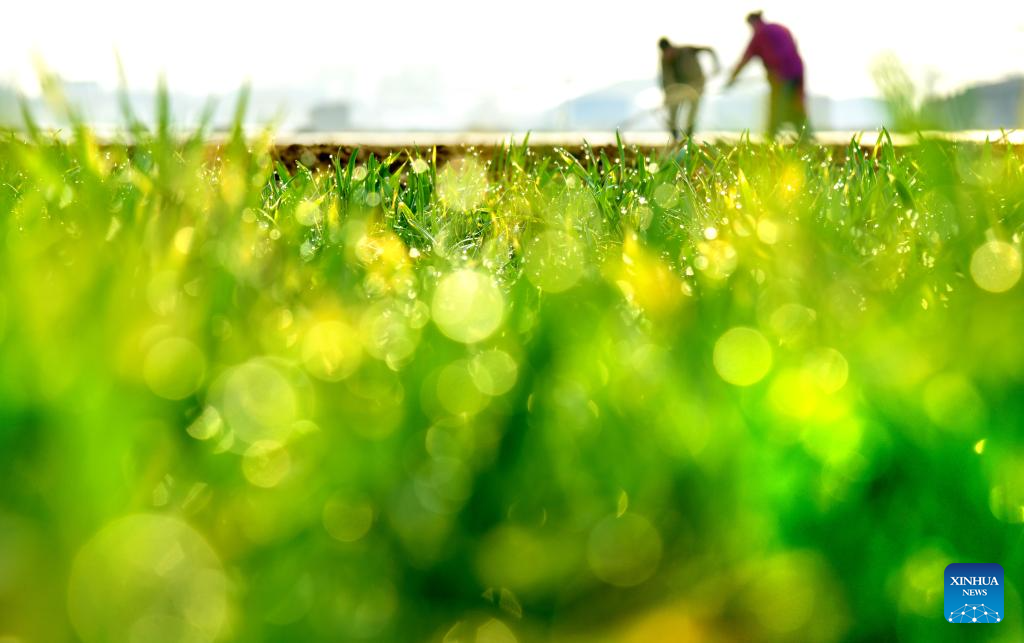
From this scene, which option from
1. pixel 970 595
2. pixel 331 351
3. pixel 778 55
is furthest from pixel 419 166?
pixel 778 55

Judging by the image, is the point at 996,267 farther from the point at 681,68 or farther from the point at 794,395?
the point at 681,68

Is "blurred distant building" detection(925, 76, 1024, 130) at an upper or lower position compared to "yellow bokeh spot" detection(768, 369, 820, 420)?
upper

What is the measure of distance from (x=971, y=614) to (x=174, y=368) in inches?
22.7

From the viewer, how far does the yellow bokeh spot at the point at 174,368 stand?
2.05 feet

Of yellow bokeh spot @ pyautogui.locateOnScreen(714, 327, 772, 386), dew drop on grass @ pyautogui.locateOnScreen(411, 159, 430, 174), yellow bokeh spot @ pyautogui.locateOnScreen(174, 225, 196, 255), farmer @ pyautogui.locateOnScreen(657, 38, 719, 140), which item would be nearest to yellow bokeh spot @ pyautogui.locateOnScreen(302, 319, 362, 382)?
yellow bokeh spot @ pyautogui.locateOnScreen(174, 225, 196, 255)

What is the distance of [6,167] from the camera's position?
6.15 feet

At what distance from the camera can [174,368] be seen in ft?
2.10

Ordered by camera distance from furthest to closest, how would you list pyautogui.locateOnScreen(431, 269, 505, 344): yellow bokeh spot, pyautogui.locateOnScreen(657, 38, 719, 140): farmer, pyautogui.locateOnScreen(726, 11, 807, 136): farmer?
pyautogui.locateOnScreen(657, 38, 719, 140): farmer
pyautogui.locateOnScreen(726, 11, 807, 136): farmer
pyautogui.locateOnScreen(431, 269, 505, 344): yellow bokeh spot

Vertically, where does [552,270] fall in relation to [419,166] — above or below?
below

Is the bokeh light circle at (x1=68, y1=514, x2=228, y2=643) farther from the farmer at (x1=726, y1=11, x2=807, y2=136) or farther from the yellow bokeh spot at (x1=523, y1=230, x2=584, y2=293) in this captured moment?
the farmer at (x1=726, y1=11, x2=807, y2=136)

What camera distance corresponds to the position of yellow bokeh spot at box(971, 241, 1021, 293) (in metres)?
0.85

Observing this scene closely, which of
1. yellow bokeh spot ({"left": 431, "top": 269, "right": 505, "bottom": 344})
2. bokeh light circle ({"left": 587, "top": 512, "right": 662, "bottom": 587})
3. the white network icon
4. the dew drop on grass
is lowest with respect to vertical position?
the white network icon

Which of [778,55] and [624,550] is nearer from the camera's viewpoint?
[624,550]

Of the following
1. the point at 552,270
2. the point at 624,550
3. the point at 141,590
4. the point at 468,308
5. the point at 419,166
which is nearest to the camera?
the point at 141,590
